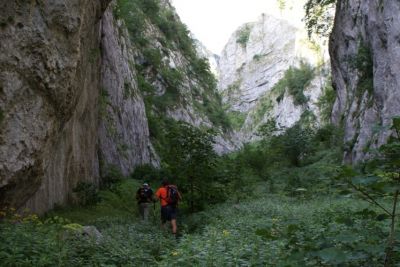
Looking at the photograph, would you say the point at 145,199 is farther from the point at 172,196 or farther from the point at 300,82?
the point at 300,82

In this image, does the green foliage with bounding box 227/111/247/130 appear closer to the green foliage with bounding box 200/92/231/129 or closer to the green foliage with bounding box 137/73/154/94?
the green foliage with bounding box 200/92/231/129

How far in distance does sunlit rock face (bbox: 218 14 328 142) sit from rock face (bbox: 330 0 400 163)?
45.1 m

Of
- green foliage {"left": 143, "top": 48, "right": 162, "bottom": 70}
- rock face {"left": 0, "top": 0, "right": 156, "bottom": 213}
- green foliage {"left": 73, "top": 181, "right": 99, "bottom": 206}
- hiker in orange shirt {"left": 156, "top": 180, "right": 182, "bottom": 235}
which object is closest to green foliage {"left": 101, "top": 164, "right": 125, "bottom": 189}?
green foliage {"left": 73, "top": 181, "right": 99, "bottom": 206}

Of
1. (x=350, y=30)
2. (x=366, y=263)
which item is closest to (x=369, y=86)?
(x=350, y=30)

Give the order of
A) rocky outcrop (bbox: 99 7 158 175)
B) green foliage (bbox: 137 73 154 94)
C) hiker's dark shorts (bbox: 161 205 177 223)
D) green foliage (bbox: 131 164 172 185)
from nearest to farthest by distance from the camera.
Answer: hiker's dark shorts (bbox: 161 205 177 223), rocky outcrop (bbox: 99 7 158 175), green foliage (bbox: 131 164 172 185), green foliage (bbox: 137 73 154 94)

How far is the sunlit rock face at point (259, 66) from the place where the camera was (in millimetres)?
82538

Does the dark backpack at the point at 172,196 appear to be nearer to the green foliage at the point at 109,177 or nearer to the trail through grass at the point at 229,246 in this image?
the trail through grass at the point at 229,246

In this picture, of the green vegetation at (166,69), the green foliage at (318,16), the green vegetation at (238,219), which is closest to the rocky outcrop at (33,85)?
the green vegetation at (238,219)

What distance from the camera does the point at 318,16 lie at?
101ft

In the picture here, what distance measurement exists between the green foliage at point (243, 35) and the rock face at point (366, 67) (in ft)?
290

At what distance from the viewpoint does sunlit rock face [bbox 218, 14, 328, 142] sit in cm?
8254

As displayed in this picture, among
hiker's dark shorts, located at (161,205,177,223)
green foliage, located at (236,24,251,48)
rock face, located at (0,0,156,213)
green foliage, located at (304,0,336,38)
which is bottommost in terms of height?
hiker's dark shorts, located at (161,205,177,223)

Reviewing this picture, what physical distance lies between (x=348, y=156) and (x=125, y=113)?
41.8 ft

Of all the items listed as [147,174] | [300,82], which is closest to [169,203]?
[147,174]
